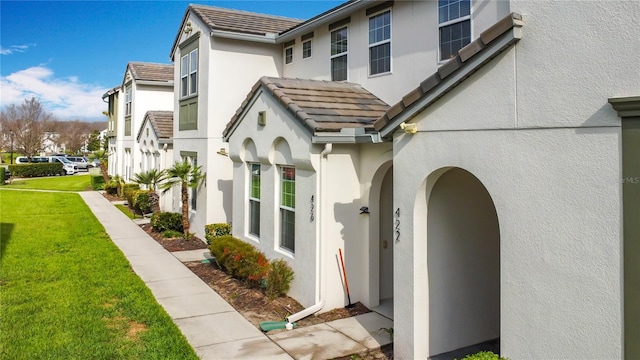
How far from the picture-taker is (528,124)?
521 cm

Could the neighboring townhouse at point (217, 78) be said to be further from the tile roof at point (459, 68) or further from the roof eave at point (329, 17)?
the tile roof at point (459, 68)

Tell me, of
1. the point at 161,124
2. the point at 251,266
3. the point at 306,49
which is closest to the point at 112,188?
the point at 161,124

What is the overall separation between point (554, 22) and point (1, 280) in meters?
12.4

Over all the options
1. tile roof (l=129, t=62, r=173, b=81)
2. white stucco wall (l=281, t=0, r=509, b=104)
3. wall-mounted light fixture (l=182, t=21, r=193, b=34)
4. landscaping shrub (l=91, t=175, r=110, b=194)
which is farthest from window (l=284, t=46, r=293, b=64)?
landscaping shrub (l=91, t=175, r=110, b=194)

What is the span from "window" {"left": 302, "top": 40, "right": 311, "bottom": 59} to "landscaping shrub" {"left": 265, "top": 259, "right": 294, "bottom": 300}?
23.5ft

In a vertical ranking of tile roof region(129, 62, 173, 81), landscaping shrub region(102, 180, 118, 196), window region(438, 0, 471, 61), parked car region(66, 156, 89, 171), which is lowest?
landscaping shrub region(102, 180, 118, 196)

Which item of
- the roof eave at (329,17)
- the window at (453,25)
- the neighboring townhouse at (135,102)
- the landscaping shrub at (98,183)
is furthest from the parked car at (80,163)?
the window at (453,25)

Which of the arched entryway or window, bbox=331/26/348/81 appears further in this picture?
window, bbox=331/26/348/81

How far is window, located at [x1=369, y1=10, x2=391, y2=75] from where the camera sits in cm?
1130

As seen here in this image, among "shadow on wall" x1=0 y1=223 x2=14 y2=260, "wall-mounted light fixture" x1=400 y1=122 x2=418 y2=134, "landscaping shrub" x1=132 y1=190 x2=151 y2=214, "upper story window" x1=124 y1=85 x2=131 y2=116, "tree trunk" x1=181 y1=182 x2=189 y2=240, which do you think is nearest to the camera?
"wall-mounted light fixture" x1=400 y1=122 x2=418 y2=134

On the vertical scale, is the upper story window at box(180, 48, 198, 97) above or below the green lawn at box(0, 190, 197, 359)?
above

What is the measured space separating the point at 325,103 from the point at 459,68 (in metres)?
4.63

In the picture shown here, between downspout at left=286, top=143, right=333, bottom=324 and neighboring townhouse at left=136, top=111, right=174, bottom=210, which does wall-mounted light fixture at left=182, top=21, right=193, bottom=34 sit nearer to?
neighboring townhouse at left=136, top=111, right=174, bottom=210

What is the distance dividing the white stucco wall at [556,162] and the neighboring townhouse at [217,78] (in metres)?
10.6
